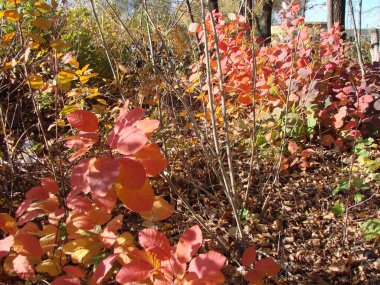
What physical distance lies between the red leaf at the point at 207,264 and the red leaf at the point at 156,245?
0.33 feet

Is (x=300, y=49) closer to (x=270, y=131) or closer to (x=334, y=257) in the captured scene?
(x=270, y=131)

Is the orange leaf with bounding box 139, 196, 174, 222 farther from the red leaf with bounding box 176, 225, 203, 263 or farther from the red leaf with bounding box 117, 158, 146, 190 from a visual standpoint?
the red leaf with bounding box 117, 158, 146, 190

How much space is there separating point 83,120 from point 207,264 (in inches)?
21.0

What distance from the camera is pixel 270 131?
97.7 inches

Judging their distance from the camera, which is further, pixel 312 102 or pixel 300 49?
pixel 300 49

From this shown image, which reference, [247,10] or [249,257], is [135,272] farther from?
[247,10]

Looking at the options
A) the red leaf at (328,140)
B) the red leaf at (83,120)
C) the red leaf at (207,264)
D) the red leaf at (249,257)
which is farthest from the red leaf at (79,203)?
the red leaf at (328,140)

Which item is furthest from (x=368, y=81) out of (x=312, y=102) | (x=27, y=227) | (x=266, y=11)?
(x=266, y=11)

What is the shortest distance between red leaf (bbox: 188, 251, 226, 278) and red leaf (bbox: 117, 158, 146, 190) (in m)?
0.27

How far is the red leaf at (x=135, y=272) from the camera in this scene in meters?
0.95

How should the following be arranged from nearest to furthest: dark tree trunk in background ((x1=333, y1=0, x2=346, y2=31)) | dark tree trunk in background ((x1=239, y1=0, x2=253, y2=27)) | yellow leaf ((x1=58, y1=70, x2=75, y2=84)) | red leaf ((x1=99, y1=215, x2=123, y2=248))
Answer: red leaf ((x1=99, y1=215, x2=123, y2=248)) → dark tree trunk in background ((x1=239, y1=0, x2=253, y2=27)) → yellow leaf ((x1=58, y1=70, x2=75, y2=84)) → dark tree trunk in background ((x1=333, y1=0, x2=346, y2=31))

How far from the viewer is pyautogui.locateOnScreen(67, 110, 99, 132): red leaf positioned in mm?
998

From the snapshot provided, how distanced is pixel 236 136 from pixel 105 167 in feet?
6.15

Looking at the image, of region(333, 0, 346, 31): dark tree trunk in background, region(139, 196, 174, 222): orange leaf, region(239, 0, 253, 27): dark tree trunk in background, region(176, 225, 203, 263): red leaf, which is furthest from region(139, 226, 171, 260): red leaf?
region(333, 0, 346, 31): dark tree trunk in background
